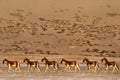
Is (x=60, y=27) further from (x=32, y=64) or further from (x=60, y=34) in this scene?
(x=32, y=64)

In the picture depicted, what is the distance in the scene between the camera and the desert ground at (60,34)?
390 inches

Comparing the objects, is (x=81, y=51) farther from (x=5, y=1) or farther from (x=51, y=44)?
(x=5, y=1)

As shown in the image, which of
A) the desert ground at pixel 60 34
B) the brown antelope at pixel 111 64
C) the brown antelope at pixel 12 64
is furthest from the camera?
the brown antelope at pixel 111 64

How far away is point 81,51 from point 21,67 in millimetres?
1636

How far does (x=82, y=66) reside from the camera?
10.8 m

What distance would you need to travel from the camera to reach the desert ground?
32.5 ft

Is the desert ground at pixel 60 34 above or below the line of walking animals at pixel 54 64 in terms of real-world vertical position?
above

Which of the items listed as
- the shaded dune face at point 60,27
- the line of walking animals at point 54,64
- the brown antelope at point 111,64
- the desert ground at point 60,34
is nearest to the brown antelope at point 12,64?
the line of walking animals at point 54,64

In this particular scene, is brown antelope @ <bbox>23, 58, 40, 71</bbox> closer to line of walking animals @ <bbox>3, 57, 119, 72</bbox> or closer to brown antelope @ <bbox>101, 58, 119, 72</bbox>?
line of walking animals @ <bbox>3, 57, 119, 72</bbox>

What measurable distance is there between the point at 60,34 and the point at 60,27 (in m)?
0.27

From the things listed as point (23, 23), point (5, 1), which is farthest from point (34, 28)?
point (5, 1)

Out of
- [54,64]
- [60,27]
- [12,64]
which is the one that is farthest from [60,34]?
[12,64]

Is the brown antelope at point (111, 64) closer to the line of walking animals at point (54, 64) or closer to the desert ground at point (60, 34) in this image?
the line of walking animals at point (54, 64)

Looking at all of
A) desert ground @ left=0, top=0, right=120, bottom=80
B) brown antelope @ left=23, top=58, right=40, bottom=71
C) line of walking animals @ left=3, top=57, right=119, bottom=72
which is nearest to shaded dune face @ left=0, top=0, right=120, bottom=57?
desert ground @ left=0, top=0, right=120, bottom=80
